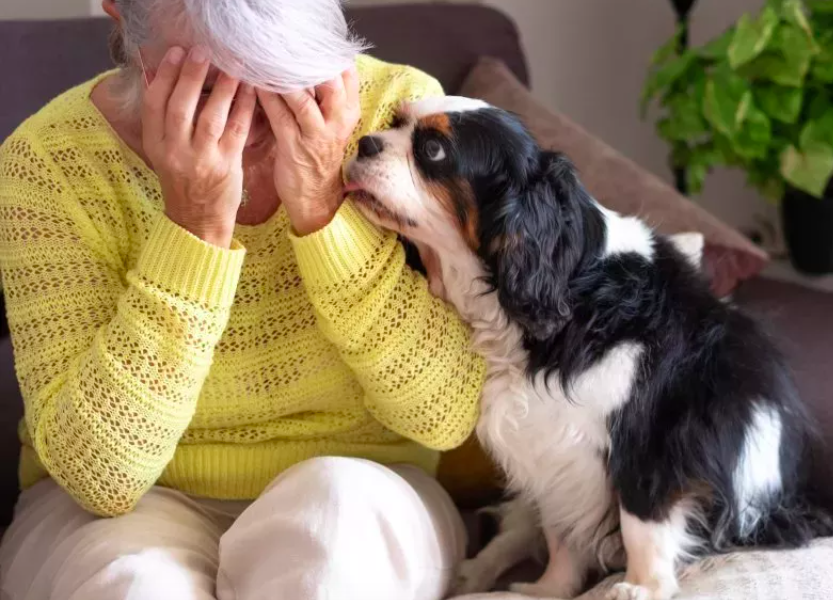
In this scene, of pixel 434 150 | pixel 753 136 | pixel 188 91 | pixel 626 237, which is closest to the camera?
pixel 188 91

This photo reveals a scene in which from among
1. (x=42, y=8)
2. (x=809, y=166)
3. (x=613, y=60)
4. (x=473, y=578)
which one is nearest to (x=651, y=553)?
(x=473, y=578)

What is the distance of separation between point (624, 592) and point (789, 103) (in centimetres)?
136

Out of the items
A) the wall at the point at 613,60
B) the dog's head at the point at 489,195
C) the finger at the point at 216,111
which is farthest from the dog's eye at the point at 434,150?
the wall at the point at 613,60

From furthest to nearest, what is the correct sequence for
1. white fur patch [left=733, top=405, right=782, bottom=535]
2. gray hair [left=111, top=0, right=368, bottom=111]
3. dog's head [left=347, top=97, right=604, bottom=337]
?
1. white fur patch [left=733, top=405, right=782, bottom=535]
2. dog's head [left=347, top=97, right=604, bottom=337]
3. gray hair [left=111, top=0, right=368, bottom=111]

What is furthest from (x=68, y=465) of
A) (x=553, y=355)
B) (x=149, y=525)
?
(x=553, y=355)

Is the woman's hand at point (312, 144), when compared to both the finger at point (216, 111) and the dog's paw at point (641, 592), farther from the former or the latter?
the dog's paw at point (641, 592)

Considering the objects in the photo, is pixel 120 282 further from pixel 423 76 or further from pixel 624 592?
pixel 624 592

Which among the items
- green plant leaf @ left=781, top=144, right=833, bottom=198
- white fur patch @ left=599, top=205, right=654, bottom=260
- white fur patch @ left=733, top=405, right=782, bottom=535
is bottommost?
white fur patch @ left=733, top=405, right=782, bottom=535

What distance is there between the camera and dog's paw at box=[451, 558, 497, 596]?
1412 millimetres

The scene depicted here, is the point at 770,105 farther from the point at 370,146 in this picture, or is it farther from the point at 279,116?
the point at 279,116

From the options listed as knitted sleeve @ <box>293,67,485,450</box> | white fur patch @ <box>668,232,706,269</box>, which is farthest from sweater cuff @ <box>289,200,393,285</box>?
white fur patch @ <box>668,232,706,269</box>

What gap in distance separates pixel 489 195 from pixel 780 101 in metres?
1.28

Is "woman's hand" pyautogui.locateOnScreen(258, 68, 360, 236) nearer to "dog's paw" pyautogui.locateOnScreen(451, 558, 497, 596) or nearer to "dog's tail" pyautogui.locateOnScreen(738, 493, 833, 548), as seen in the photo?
"dog's paw" pyautogui.locateOnScreen(451, 558, 497, 596)

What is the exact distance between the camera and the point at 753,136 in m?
2.29
